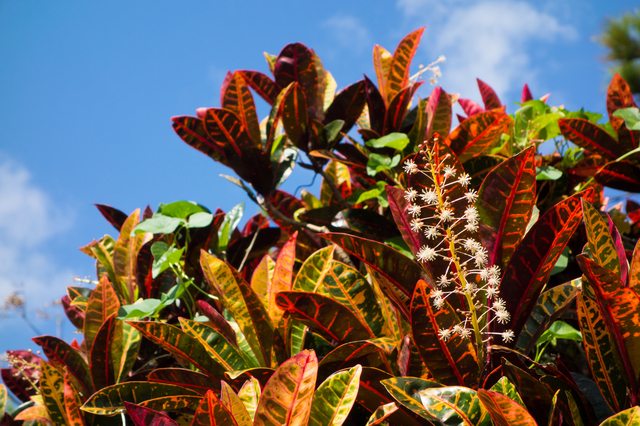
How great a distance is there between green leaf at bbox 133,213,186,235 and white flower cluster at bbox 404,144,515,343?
808 millimetres

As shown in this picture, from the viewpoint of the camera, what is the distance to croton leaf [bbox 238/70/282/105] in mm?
1834

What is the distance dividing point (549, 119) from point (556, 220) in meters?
0.90

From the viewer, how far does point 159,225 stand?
1.50 meters

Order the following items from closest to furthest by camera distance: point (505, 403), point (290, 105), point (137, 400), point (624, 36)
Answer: point (505, 403) → point (137, 400) → point (290, 105) → point (624, 36)

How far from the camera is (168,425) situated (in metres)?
0.88

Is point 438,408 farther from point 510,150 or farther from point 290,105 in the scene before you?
point 510,150

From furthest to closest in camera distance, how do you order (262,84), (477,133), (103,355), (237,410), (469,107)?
(469,107) < (262,84) < (477,133) < (103,355) < (237,410)

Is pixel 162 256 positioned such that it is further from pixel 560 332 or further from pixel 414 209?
pixel 560 332

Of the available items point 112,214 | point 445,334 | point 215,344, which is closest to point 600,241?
point 445,334

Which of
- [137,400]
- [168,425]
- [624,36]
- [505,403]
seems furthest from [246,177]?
[624,36]

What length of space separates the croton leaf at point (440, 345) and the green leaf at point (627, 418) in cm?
23

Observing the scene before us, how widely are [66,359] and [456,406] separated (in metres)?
1.21

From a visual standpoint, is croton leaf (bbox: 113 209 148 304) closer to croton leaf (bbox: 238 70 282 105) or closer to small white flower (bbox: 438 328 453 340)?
croton leaf (bbox: 238 70 282 105)

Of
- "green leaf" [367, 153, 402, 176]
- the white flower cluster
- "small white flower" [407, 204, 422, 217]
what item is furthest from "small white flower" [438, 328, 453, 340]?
"green leaf" [367, 153, 402, 176]
